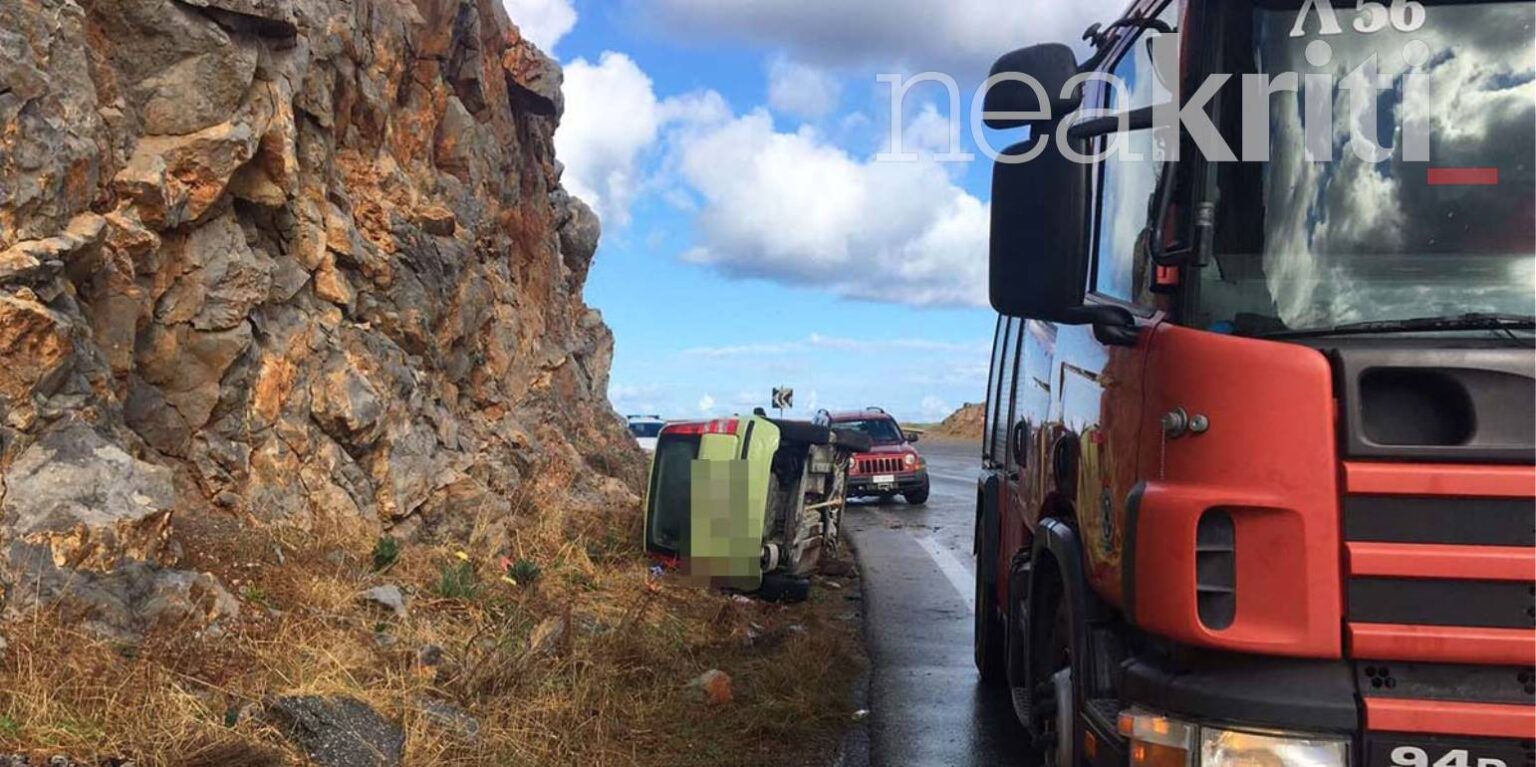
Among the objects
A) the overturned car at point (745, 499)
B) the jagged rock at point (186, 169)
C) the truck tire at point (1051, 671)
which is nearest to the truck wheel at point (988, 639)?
the truck tire at point (1051, 671)

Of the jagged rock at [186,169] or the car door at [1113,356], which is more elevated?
the jagged rock at [186,169]

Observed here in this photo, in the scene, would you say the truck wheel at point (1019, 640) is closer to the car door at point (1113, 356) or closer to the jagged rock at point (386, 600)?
the car door at point (1113, 356)

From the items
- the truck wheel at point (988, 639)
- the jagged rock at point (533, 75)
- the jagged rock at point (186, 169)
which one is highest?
the jagged rock at point (533, 75)

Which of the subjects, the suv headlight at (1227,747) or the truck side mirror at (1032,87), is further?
the truck side mirror at (1032,87)

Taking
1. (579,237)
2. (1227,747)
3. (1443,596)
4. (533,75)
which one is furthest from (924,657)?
(579,237)

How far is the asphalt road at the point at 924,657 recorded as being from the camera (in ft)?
21.4

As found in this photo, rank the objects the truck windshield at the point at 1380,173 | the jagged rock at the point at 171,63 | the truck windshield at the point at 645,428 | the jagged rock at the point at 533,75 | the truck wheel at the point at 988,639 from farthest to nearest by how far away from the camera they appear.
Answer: the truck windshield at the point at 645,428, the jagged rock at the point at 533,75, the jagged rock at the point at 171,63, the truck wheel at the point at 988,639, the truck windshield at the point at 1380,173

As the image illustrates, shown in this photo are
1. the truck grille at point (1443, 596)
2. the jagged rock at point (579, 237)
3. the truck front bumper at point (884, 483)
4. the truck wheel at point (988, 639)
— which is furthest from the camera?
the truck front bumper at point (884, 483)

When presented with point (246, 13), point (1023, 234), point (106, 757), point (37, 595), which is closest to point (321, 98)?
point (246, 13)

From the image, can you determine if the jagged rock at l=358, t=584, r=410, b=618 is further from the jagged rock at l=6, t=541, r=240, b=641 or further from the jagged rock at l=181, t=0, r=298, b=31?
the jagged rock at l=181, t=0, r=298, b=31

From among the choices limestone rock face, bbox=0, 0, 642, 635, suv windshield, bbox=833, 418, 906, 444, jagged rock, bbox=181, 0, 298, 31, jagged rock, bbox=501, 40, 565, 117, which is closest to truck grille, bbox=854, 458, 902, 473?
suv windshield, bbox=833, 418, 906, 444

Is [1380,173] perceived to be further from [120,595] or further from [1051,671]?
[120,595]

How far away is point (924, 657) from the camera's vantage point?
889 cm

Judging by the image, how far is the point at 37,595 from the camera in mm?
5473
